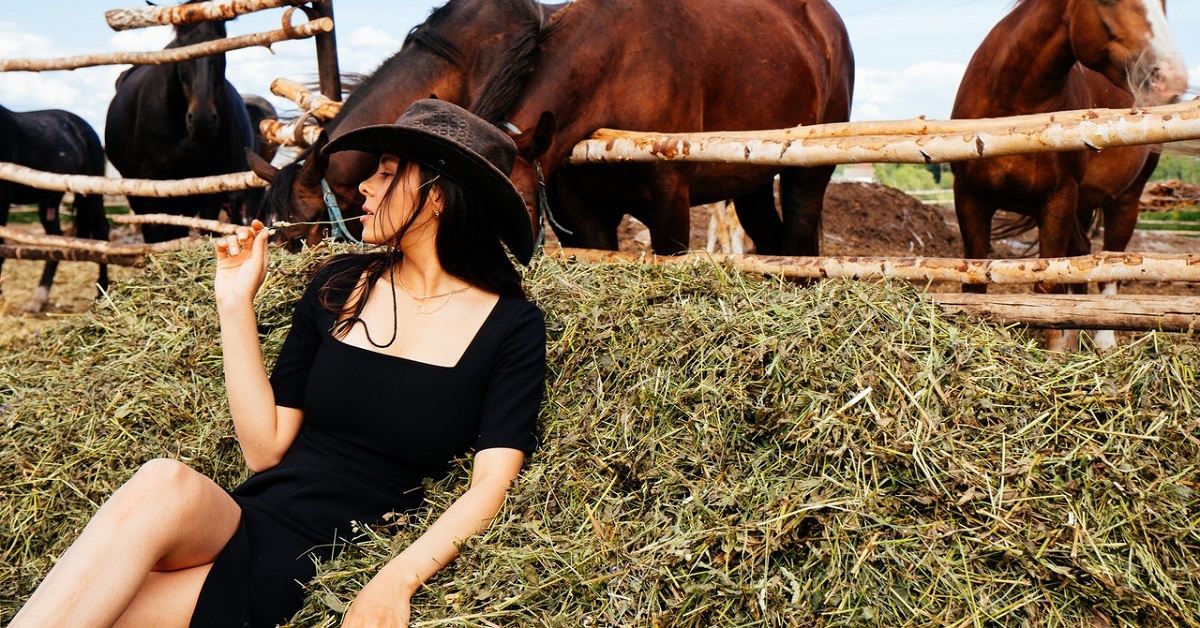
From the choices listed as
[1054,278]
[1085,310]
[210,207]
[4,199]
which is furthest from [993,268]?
[4,199]

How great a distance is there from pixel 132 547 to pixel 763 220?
5110 millimetres

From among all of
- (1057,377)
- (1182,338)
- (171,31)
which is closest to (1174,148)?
(1182,338)

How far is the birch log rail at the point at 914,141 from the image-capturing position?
8.92ft

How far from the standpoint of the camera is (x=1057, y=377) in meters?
2.15

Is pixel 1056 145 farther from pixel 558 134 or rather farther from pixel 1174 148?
pixel 558 134

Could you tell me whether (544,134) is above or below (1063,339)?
above

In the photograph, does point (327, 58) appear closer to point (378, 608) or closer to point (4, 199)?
point (378, 608)

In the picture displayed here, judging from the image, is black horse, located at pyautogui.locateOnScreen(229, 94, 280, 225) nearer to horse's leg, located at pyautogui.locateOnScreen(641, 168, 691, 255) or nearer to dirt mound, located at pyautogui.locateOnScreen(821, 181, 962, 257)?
horse's leg, located at pyautogui.locateOnScreen(641, 168, 691, 255)

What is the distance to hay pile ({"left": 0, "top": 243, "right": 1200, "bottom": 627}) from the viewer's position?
1.76 m

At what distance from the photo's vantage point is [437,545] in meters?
1.95

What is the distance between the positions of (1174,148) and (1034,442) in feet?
8.68

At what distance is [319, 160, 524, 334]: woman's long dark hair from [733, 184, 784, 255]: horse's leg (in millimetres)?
4076

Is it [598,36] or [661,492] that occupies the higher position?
[598,36]

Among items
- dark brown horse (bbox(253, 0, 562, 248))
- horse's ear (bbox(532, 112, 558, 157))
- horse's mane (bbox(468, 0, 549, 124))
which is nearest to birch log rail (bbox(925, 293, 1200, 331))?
horse's ear (bbox(532, 112, 558, 157))
